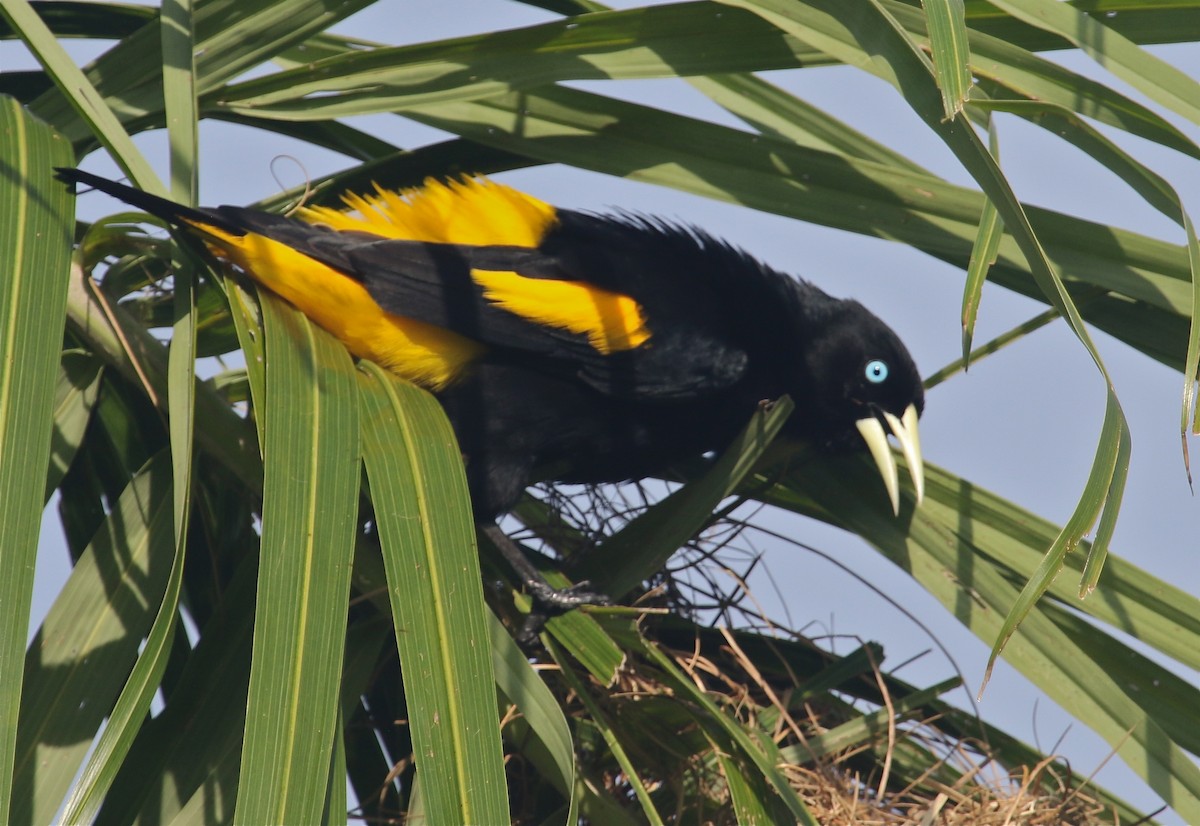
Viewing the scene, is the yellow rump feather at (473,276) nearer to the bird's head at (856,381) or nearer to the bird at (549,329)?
the bird at (549,329)

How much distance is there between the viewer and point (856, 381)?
2988 millimetres

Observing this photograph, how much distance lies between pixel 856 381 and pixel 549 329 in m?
0.87

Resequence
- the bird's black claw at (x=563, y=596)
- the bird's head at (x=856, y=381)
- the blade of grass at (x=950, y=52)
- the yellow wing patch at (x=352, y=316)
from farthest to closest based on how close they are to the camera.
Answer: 1. the bird's head at (x=856, y=381)
2. the yellow wing patch at (x=352, y=316)
3. the bird's black claw at (x=563, y=596)
4. the blade of grass at (x=950, y=52)

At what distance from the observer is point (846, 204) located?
83.0 inches

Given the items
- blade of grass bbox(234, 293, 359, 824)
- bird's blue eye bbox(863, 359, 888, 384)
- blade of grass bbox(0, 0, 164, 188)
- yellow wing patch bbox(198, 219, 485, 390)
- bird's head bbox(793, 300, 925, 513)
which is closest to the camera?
blade of grass bbox(234, 293, 359, 824)

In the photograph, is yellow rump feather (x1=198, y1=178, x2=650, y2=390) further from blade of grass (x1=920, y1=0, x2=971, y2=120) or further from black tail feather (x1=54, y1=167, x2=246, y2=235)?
blade of grass (x1=920, y1=0, x2=971, y2=120)

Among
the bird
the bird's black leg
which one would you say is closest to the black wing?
the bird

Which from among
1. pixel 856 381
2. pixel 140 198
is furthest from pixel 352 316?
pixel 856 381

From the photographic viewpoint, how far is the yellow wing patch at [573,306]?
7.99ft

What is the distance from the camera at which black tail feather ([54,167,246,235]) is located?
1.60m

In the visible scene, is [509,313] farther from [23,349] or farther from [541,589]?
[23,349]

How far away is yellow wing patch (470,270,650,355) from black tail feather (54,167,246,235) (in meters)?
0.68

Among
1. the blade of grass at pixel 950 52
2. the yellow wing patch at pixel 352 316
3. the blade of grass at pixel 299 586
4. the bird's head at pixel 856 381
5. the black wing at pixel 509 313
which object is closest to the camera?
the blade of grass at pixel 299 586

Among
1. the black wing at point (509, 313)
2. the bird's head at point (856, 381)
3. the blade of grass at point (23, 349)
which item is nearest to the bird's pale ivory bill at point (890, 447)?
the bird's head at point (856, 381)
